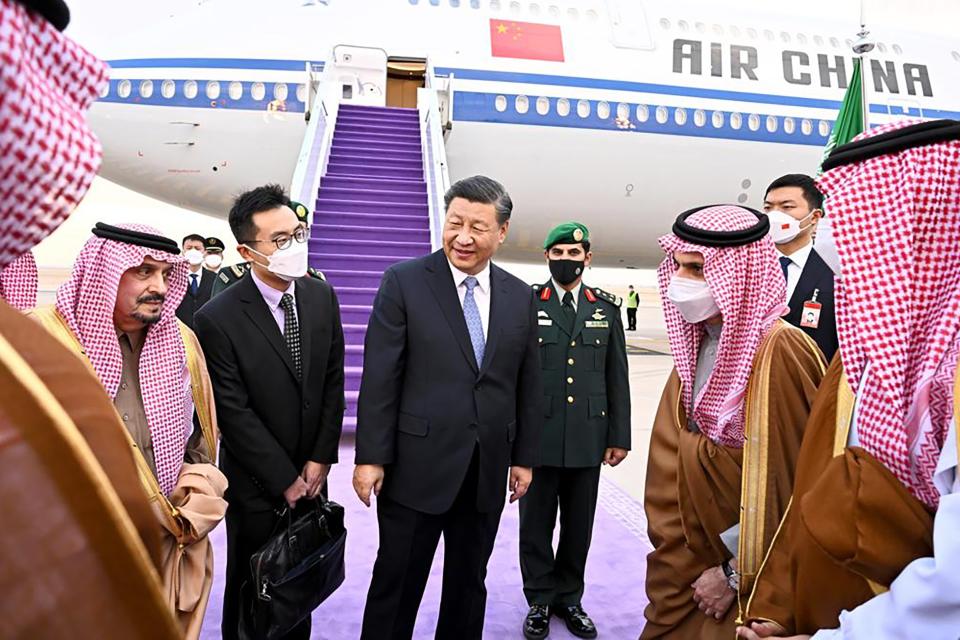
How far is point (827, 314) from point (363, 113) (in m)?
7.28

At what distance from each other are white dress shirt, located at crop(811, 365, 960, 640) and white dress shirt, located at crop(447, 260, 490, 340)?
1274 mm

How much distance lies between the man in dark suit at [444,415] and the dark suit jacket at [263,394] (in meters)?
0.25

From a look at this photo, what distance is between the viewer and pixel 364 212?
21.4 feet

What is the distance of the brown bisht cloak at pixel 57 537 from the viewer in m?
0.36

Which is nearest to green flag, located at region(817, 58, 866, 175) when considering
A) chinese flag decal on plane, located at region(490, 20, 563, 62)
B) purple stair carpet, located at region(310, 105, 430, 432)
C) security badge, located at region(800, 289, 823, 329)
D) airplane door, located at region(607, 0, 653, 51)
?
airplane door, located at region(607, 0, 653, 51)

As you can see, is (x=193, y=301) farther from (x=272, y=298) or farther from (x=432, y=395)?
(x=432, y=395)

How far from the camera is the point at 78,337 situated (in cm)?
137

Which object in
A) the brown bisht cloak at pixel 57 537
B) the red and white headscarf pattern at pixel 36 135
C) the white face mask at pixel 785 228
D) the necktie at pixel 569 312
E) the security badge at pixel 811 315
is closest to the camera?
the brown bisht cloak at pixel 57 537

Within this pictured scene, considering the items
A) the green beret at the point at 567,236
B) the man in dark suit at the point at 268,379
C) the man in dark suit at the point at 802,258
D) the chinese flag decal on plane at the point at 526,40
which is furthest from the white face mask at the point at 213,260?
the chinese flag decal on plane at the point at 526,40

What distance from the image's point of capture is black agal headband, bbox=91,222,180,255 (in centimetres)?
147

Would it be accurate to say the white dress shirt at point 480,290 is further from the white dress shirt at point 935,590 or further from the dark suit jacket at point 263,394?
the white dress shirt at point 935,590

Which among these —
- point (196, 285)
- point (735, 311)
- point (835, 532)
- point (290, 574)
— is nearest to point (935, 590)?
point (835, 532)

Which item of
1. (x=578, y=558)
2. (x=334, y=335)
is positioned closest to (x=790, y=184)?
(x=578, y=558)

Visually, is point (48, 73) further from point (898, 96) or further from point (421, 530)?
point (898, 96)
